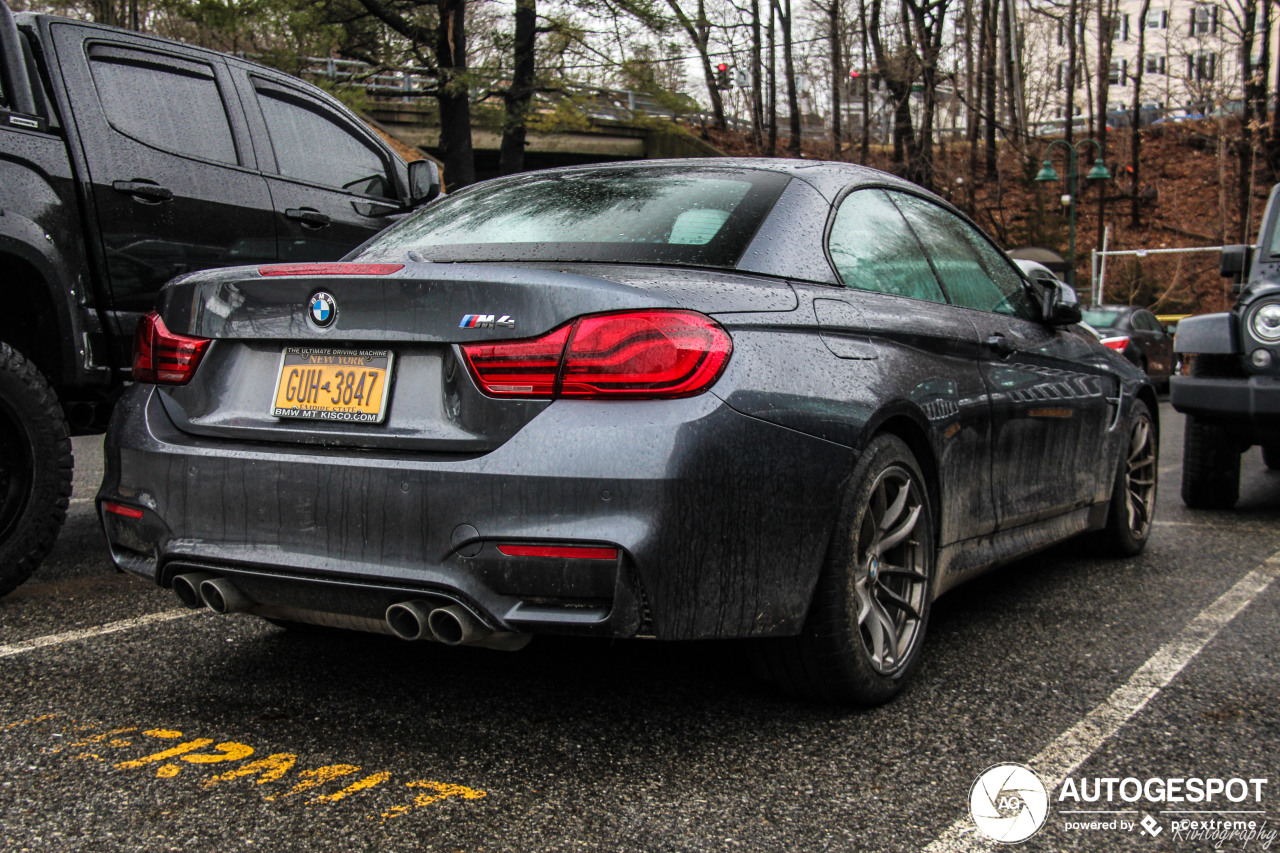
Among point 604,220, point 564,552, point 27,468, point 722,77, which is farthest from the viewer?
point 722,77

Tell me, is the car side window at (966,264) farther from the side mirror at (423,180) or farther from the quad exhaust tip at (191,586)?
the side mirror at (423,180)

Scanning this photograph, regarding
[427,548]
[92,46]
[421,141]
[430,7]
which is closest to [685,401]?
[427,548]

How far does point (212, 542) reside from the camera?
284 cm

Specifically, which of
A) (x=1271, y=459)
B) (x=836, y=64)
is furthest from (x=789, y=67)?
(x=1271, y=459)

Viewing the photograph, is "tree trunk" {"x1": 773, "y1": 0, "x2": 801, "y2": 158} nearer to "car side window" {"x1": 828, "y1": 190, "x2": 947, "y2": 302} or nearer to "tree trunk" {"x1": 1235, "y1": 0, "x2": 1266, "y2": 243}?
"tree trunk" {"x1": 1235, "y1": 0, "x2": 1266, "y2": 243}

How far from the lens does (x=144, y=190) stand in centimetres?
480

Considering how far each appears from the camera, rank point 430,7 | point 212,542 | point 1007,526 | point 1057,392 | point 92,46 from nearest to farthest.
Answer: point 212,542 < point 1007,526 < point 1057,392 < point 92,46 < point 430,7

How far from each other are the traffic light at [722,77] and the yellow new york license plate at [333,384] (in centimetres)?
3637

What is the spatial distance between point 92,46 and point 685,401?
12.0 ft

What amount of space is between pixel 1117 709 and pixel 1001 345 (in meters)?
1.30

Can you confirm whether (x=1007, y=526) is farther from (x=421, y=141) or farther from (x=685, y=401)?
(x=421, y=141)

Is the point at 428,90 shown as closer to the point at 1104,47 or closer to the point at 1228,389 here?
the point at 1228,389

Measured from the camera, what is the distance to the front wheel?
116 inches

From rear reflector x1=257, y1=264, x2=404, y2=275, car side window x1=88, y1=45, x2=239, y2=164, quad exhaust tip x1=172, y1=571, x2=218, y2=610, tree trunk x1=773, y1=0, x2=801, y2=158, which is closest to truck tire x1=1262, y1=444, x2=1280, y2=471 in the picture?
car side window x1=88, y1=45, x2=239, y2=164
